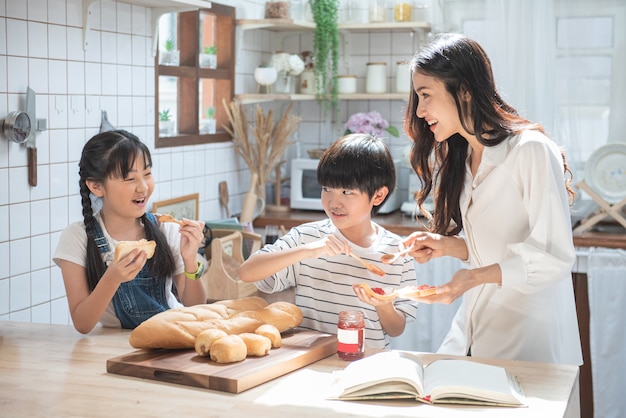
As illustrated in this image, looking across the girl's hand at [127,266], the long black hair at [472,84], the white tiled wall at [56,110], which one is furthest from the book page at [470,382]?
the white tiled wall at [56,110]

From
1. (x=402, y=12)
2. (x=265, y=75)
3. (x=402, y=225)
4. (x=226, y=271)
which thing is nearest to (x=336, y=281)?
(x=226, y=271)

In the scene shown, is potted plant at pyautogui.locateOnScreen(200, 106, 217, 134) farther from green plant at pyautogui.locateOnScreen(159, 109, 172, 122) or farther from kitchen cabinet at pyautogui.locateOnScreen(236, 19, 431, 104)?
green plant at pyautogui.locateOnScreen(159, 109, 172, 122)

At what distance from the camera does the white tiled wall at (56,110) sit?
271 cm

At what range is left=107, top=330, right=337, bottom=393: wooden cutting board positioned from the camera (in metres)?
1.68

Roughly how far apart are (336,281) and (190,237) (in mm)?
415

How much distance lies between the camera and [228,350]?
69.7 inches

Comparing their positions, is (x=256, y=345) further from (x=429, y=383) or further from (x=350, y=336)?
(x=429, y=383)

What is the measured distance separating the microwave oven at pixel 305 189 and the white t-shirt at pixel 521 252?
218 centimetres

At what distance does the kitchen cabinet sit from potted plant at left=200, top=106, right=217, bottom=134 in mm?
160

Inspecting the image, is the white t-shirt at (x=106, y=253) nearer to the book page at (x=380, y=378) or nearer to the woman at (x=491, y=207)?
the woman at (x=491, y=207)

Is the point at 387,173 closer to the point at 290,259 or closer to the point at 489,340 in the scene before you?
the point at 290,259

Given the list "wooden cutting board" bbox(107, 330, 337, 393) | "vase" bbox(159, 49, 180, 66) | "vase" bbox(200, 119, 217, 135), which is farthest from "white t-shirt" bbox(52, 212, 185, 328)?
"vase" bbox(200, 119, 217, 135)

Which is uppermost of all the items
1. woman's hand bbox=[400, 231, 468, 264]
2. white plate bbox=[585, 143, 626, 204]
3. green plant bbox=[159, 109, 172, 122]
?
green plant bbox=[159, 109, 172, 122]

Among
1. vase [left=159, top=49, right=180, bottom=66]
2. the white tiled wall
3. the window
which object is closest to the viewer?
the white tiled wall
